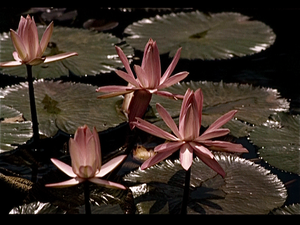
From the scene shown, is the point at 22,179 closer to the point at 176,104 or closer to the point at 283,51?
the point at 176,104

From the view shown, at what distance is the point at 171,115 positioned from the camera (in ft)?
6.15

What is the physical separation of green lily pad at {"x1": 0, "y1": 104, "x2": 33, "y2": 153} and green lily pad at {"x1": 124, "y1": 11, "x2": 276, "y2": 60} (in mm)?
882

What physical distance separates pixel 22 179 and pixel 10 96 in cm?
57

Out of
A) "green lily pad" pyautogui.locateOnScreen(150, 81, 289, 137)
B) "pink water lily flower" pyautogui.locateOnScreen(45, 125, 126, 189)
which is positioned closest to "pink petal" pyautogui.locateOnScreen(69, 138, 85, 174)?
"pink water lily flower" pyautogui.locateOnScreen(45, 125, 126, 189)

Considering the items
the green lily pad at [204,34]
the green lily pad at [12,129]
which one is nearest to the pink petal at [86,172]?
the green lily pad at [12,129]

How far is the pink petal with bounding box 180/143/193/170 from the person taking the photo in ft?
3.74

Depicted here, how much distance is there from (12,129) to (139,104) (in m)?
0.59

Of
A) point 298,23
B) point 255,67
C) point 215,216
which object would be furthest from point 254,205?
point 298,23

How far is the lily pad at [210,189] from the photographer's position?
1361 mm

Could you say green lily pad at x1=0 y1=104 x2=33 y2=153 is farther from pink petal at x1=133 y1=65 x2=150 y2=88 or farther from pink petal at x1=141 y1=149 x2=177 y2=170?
pink petal at x1=141 y1=149 x2=177 y2=170

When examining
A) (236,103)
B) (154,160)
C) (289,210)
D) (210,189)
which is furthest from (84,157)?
(236,103)

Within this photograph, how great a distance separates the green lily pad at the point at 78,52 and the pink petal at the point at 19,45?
0.66 m

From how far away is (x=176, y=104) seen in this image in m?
1.96

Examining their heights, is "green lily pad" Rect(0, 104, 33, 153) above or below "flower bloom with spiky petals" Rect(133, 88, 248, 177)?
below
